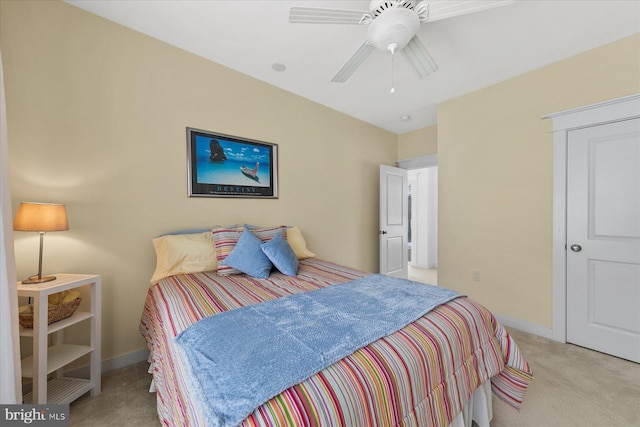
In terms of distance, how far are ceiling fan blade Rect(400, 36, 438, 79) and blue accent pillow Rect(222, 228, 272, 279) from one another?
1.81 m

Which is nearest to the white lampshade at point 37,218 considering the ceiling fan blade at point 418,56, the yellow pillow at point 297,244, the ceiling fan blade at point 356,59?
the yellow pillow at point 297,244

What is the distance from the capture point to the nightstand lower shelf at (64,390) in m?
1.47

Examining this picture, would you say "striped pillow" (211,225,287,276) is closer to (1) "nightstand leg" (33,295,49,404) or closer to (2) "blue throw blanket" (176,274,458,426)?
(2) "blue throw blanket" (176,274,458,426)

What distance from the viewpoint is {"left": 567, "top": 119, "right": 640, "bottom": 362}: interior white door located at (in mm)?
2043

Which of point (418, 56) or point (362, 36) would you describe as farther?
point (362, 36)

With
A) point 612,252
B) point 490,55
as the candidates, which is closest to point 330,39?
point 490,55

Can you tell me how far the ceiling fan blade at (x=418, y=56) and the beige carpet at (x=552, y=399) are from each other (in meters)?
2.35

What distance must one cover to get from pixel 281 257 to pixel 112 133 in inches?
64.7

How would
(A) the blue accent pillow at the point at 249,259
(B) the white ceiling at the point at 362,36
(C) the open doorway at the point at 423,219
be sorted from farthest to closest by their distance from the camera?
(C) the open doorway at the point at 423,219, (A) the blue accent pillow at the point at 249,259, (B) the white ceiling at the point at 362,36

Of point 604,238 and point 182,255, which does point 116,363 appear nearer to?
point 182,255

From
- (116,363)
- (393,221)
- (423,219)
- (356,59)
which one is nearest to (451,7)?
(356,59)

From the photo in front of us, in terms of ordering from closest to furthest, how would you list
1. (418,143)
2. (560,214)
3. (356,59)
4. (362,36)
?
(356,59) → (362,36) → (560,214) → (418,143)

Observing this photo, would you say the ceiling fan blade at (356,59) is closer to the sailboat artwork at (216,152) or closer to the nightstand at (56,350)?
the sailboat artwork at (216,152)

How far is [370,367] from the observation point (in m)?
0.87
